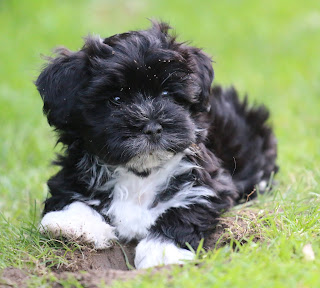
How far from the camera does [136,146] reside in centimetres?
380

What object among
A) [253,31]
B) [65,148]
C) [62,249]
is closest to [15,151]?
[65,148]

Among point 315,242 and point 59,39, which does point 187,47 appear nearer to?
point 315,242

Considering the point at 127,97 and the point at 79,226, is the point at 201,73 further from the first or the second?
the point at 79,226

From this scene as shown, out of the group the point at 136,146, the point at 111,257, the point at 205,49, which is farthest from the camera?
the point at 205,49

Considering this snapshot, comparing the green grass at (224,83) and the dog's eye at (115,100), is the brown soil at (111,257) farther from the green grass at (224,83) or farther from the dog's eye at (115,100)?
the dog's eye at (115,100)

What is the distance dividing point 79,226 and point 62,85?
102cm

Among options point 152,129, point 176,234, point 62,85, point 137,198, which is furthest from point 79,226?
point 62,85

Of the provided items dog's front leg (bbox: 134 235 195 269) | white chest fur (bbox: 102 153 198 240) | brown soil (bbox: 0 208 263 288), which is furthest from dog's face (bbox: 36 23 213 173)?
brown soil (bbox: 0 208 263 288)

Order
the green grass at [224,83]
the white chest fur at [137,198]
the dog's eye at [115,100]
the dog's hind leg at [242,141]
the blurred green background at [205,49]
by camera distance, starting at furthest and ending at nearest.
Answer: the blurred green background at [205,49]
the dog's hind leg at [242,141]
the white chest fur at [137,198]
the dog's eye at [115,100]
the green grass at [224,83]

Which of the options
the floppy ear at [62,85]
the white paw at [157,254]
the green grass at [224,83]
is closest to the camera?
the green grass at [224,83]

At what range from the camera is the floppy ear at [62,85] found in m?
A: 4.10

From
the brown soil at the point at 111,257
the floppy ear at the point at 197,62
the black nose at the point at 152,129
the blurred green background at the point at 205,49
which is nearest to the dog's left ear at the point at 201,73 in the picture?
the floppy ear at the point at 197,62

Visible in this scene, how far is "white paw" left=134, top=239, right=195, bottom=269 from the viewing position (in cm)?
379

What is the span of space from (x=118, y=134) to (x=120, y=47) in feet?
2.05
